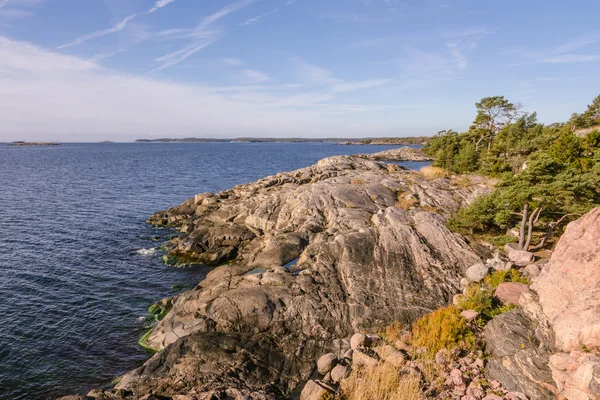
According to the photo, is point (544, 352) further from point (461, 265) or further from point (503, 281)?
point (461, 265)

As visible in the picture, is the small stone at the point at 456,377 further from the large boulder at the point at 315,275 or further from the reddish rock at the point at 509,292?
the reddish rock at the point at 509,292

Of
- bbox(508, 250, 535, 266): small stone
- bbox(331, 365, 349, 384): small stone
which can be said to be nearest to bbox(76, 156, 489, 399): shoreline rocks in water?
bbox(331, 365, 349, 384): small stone

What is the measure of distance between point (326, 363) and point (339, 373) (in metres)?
1.34

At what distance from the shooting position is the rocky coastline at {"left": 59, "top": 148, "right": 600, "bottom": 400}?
13.1 meters

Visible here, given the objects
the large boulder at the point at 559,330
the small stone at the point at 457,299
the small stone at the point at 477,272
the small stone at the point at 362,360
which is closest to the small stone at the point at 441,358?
the large boulder at the point at 559,330

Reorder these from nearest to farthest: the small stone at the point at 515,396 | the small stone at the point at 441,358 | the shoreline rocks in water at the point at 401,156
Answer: the small stone at the point at 515,396 → the small stone at the point at 441,358 → the shoreline rocks in water at the point at 401,156

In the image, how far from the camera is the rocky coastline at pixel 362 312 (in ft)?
43.1

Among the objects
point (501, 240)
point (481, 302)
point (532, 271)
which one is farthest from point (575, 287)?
point (501, 240)

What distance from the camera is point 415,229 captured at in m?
28.0

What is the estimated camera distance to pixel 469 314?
17375mm

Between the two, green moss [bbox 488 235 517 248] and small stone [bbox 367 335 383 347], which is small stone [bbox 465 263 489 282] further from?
small stone [bbox 367 335 383 347]

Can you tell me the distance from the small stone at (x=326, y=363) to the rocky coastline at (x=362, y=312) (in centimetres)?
5

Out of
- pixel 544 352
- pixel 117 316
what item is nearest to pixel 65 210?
pixel 117 316

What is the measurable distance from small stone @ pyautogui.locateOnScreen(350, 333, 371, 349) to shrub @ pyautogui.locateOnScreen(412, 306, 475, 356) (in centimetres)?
240
